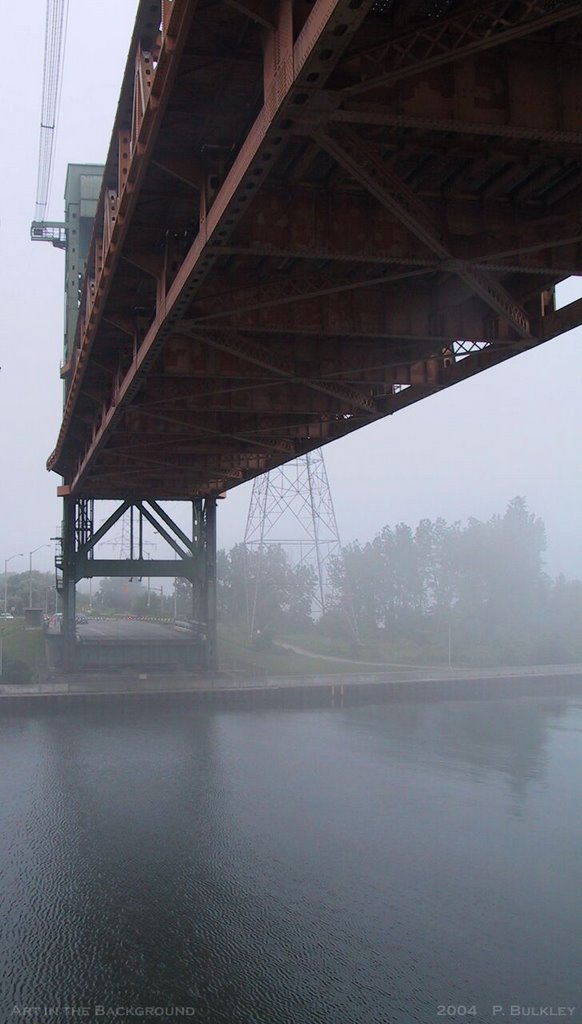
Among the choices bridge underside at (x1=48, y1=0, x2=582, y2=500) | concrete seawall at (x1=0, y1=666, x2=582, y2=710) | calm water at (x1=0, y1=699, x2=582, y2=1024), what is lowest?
calm water at (x1=0, y1=699, x2=582, y2=1024)

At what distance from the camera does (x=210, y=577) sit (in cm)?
3228

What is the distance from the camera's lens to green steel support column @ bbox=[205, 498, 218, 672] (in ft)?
104

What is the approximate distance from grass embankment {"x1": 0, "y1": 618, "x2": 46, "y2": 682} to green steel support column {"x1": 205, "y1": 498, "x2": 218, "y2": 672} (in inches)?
283

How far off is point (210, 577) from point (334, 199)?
82.5 ft

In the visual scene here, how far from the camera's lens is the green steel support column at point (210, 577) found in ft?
104

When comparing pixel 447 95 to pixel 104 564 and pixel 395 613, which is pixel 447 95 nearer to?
pixel 104 564

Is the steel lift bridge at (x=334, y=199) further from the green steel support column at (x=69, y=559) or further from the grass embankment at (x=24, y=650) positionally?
the grass embankment at (x=24, y=650)

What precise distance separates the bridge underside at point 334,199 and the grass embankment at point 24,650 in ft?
76.0

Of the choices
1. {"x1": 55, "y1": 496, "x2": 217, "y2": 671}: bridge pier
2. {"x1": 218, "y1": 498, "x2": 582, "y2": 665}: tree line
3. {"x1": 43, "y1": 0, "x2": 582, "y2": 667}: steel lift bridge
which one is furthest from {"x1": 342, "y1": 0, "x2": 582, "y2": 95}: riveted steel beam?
{"x1": 218, "y1": 498, "x2": 582, "y2": 665}: tree line

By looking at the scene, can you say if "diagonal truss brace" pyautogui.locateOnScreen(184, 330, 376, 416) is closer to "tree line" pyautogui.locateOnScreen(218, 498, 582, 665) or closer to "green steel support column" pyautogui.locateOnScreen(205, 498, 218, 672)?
"green steel support column" pyautogui.locateOnScreen(205, 498, 218, 672)

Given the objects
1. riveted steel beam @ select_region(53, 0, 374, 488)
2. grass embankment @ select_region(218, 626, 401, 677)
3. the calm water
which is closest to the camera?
riveted steel beam @ select_region(53, 0, 374, 488)

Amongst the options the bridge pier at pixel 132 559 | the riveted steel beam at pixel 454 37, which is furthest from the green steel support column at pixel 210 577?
the riveted steel beam at pixel 454 37

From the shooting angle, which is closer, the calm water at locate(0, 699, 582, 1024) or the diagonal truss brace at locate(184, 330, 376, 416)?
the calm water at locate(0, 699, 582, 1024)

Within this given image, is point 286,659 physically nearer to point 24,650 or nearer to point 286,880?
point 24,650
